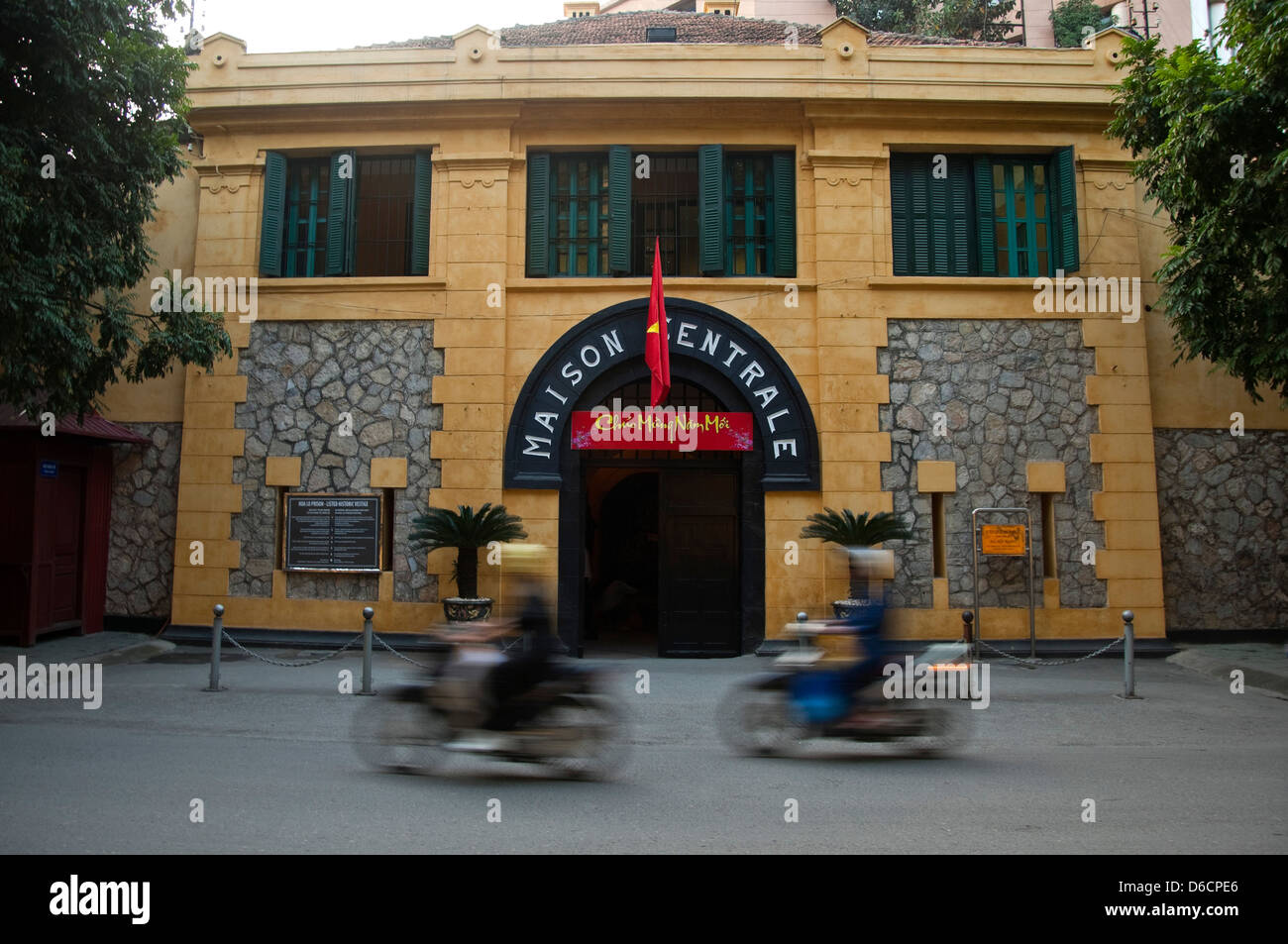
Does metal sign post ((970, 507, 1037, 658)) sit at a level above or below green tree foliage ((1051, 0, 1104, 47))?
below

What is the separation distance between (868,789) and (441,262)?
10746 mm

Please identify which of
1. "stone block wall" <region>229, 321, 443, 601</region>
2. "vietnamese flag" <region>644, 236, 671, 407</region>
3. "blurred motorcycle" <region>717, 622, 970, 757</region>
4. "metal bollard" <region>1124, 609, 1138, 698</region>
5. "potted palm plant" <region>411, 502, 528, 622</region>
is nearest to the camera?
"blurred motorcycle" <region>717, 622, 970, 757</region>

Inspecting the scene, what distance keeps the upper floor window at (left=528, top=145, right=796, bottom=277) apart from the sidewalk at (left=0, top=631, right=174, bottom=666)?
8071 millimetres

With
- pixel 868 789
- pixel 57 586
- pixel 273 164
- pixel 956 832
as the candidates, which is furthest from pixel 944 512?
pixel 57 586

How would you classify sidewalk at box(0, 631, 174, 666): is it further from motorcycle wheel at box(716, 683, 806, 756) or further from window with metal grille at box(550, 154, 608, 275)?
motorcycle wheel at box(716, 683, 806, 756)

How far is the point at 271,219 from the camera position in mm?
14695

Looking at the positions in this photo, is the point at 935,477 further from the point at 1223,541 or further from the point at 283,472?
the point at 283,472

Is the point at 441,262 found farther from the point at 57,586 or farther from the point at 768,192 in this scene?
the point at 57,586

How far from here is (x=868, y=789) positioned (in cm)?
654

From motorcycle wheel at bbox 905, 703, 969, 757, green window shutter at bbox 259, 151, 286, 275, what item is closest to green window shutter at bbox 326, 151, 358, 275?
green window shutter at bbox 259, 151, 286, 275

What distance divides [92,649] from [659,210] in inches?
420

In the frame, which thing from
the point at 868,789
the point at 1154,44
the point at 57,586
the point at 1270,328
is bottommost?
the point at 868,789

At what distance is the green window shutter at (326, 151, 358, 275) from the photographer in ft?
47.9

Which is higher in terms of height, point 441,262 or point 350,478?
point 441,262
